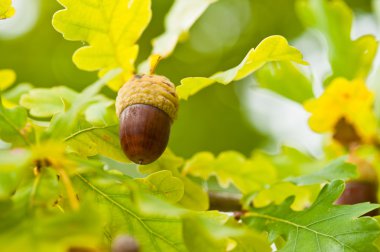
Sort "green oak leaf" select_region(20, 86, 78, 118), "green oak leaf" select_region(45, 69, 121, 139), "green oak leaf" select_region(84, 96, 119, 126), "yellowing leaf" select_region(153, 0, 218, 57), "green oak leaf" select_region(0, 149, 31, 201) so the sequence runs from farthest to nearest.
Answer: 1. "yellowing leaf" select_region(153, 0, 218, 57)
2. "green oak leaf" select_region(20, 86, 78, 118)
3. "green oak leaf" select_region(84, 96, 119, 126)
4. "green oak leaf" select_region(45, 69, 121, 139)
5. "green oak leaf" select_region(0, 149, 31, 201)

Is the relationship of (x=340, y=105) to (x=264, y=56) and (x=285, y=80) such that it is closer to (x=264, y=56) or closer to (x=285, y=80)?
(x=285, y=80)

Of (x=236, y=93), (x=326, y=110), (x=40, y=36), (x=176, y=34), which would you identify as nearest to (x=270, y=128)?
(x=236, y=93)

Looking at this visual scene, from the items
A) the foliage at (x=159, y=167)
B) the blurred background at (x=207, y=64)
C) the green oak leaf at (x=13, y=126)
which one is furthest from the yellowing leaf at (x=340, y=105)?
the blurred background at (x=207, y=64)

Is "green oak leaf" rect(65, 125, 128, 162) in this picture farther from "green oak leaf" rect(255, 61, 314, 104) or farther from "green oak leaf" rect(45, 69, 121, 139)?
"green oak leaf" rect(255, 61, 314, 104)

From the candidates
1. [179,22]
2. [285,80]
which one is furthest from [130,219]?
[285,80]

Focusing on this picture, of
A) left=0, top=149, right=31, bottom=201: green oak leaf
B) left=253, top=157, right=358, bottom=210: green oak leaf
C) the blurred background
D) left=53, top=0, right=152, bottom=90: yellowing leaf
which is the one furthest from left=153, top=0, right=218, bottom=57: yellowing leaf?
the blurred background

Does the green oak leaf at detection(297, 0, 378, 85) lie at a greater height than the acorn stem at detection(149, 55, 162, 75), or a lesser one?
lesser

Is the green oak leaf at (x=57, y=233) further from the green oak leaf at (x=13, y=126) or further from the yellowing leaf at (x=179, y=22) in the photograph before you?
the yellowing leaf at (x=179, y=22)

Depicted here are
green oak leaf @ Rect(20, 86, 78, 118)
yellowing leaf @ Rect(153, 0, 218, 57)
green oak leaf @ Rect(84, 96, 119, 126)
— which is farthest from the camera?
yellowing leaf @ Rect(153, 0, 218, 57)
